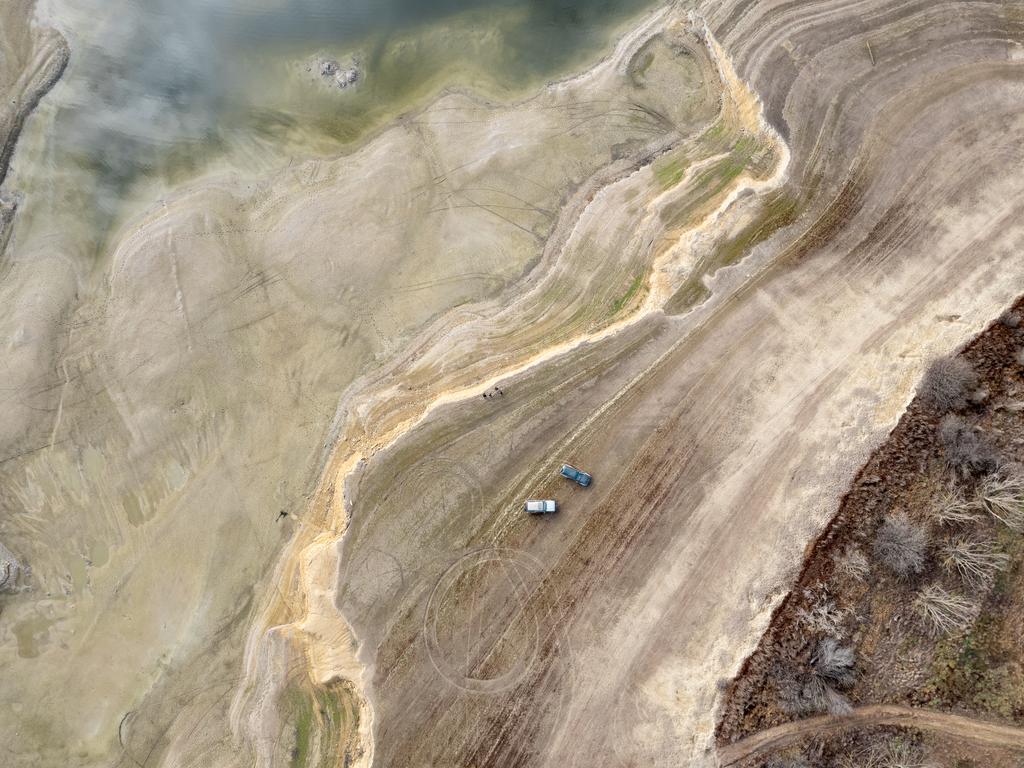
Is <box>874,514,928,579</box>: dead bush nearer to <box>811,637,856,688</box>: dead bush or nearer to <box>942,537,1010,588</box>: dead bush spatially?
<box>942,537,1010,588</box>: dead bush

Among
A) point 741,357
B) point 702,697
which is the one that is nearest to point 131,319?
point 741,357

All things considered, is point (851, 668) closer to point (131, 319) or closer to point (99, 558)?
point (99, 558)

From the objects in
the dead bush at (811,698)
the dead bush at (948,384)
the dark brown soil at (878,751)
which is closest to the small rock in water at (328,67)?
the dead bush at (948,384)

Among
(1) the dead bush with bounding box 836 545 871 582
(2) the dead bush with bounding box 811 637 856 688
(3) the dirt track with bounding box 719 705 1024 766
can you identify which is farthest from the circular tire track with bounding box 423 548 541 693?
(1) the dead bush with bounding box 836 545 871 582

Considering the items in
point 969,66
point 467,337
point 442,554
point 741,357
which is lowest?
point 442,554

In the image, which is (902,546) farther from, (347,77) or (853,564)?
(347,77)

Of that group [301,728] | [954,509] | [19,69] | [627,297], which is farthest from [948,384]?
[19,69]

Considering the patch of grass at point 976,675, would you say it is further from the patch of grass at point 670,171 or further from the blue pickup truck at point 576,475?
the patch of grass at point 670,171
